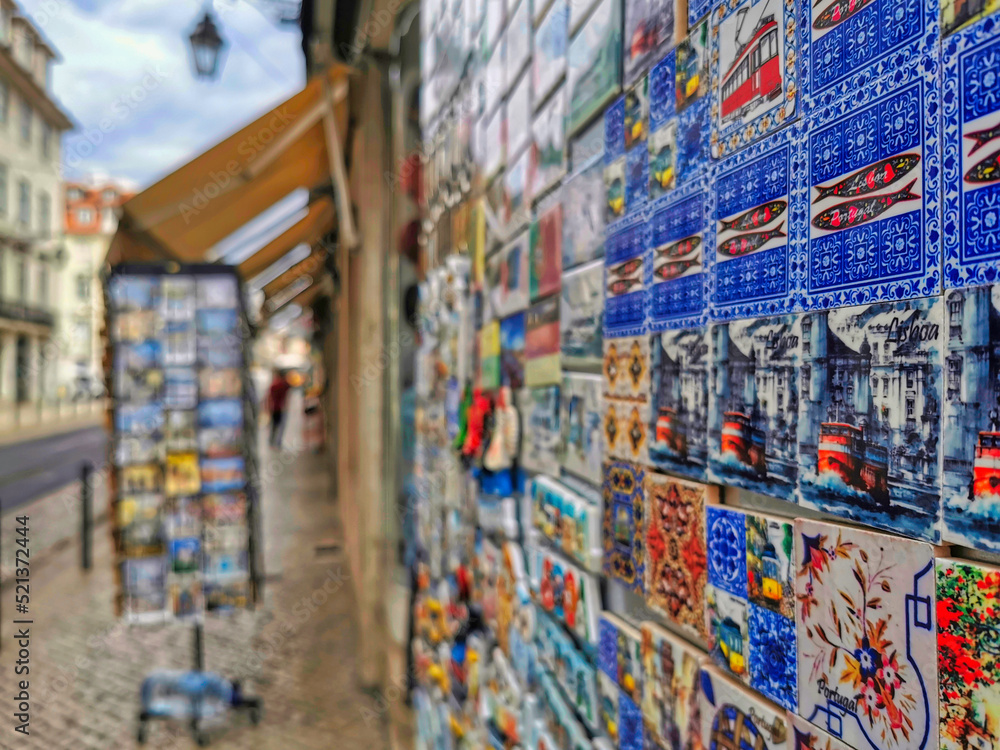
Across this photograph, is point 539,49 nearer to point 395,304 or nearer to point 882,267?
point 882,267

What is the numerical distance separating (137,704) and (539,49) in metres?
3.89

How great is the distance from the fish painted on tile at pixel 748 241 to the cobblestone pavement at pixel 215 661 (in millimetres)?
2249

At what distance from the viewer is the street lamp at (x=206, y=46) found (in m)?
4.71

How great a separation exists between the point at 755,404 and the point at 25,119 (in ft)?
16.6

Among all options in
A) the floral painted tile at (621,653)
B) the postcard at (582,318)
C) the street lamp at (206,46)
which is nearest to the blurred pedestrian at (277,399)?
the street lamp at (206,46)

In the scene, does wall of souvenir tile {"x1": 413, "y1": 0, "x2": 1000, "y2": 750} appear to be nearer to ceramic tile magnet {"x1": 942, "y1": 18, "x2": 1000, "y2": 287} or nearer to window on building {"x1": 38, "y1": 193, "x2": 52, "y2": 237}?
ceramic tile magnet {"x1": 942, "y1": 18, "x2": 1000, "y2": 287}

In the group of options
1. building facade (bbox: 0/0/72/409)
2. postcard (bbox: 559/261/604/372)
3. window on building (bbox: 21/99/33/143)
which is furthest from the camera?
window on building (bbox: 21/99/33/143)

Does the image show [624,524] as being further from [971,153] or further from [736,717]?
[971,153]

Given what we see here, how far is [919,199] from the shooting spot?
1.73 feet

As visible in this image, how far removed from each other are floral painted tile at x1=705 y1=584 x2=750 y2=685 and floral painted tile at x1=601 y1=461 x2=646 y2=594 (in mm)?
192

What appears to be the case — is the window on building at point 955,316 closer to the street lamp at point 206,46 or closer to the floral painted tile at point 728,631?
the floral painted tile at point 728,631

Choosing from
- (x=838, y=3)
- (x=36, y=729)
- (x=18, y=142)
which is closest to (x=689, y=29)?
(x=838, y=3)

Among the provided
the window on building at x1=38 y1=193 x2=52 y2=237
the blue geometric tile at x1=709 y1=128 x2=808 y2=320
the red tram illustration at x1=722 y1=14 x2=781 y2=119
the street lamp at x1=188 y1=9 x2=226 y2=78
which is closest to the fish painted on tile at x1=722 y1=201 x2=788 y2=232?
the blue geometric tile at x1=709 y1=128 x2=808 y2=320

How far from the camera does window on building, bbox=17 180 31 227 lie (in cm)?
836
